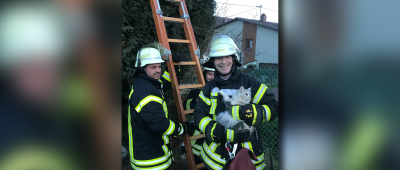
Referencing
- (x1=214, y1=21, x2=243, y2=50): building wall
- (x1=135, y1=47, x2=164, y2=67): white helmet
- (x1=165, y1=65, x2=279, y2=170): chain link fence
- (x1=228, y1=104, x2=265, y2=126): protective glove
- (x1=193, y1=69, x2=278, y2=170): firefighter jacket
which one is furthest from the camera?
(x1=214, y1=21, x2=243, y2=50): building wall

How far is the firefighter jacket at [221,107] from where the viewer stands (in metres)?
2.13

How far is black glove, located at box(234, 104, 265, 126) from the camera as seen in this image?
75.5 inches

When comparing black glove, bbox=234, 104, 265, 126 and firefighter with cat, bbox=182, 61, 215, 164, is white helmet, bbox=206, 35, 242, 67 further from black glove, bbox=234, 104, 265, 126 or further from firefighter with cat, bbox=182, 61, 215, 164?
firefighter with cat, bbox=182, 61, 215, 164

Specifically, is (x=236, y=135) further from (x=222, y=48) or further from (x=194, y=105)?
(x=194, y=105)

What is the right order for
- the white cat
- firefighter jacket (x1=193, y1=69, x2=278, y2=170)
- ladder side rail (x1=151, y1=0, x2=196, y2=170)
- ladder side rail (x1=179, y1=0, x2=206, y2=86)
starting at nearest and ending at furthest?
the white cat
firefighter jacket (x1=193, y1=69, x2=278, y2=170)
ladder side rail (x1=151, y1=0, x2=196, y2=170)
ladder side rail (x1=179, y1=0, x2=206, y2=86)

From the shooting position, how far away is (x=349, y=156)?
71cm

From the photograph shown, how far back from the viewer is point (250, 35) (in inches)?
276

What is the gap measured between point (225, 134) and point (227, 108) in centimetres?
24

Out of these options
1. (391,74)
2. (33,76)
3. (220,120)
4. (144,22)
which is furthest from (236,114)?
(144,22)

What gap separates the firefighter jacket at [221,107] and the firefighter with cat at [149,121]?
41cm

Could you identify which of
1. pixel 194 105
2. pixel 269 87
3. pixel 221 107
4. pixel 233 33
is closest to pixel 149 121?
pixel 221 107

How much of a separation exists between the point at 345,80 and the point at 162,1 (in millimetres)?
4492

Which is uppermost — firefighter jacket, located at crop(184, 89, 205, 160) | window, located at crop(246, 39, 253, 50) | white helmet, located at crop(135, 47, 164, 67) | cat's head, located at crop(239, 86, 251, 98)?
window, located at crop(246, 39, 253, 50)

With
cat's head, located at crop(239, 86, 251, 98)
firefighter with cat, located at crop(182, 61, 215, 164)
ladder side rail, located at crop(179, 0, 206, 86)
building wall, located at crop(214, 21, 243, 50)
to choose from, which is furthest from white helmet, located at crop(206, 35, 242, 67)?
building wall, located at crop(214, 21, 243, 50)
